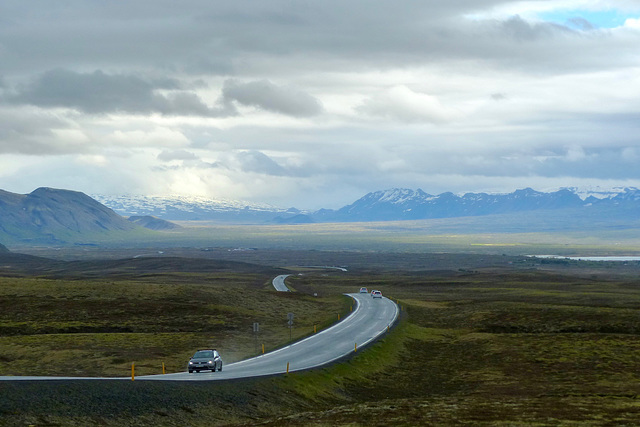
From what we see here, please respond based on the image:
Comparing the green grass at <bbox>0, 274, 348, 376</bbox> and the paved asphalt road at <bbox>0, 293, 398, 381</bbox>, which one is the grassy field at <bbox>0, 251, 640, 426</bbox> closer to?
the green grass at <bbox>0, 274, 348, 376</bbox>

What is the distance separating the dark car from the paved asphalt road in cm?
38

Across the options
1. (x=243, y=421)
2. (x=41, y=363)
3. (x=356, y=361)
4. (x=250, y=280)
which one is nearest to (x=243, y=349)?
(x=356, y=361)

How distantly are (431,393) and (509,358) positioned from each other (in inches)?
581

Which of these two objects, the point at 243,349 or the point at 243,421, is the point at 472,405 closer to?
the point at 243,421

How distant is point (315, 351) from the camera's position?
195 feet

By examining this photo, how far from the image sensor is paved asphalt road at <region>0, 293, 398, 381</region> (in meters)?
46.4

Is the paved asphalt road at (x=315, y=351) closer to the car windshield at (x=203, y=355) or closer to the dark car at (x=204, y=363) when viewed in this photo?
the dark car at (x=204, y=363)

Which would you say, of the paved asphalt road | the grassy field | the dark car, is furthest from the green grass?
the dark car

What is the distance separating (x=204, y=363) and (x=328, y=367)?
29.2 ft

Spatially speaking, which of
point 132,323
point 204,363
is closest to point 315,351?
point 204,363

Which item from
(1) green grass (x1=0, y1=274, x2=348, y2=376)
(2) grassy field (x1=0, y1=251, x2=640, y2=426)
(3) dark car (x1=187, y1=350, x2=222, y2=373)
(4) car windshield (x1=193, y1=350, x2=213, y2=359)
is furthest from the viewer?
(1) green grass (x1=0, y1=274, x2=348, y2=376)

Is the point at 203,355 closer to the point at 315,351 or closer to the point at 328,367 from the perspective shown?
the point at 328,367

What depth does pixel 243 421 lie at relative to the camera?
35.9 m

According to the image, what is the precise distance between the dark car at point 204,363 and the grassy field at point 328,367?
176 inches
